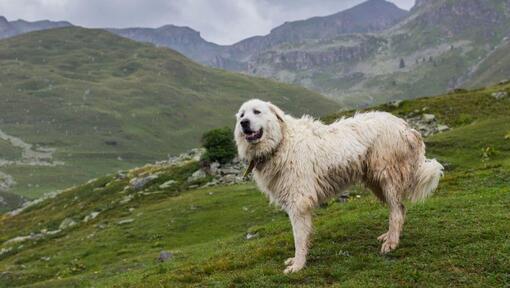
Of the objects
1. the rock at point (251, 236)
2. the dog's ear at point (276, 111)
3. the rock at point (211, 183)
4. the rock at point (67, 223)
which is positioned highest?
the dog's ear at point (276, 111)

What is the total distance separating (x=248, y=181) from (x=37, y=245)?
2098cm

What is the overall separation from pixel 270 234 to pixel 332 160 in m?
11.9

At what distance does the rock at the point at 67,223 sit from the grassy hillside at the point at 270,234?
53.8 inches

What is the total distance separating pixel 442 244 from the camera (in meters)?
14.8

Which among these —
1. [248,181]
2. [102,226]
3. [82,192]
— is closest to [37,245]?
[102,226]

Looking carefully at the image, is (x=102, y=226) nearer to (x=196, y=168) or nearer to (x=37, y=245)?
(x=37, y=245)

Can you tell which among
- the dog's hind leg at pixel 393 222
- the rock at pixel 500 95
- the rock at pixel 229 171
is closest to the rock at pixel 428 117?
the rock at pixel 500 95

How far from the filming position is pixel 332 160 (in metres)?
14.5

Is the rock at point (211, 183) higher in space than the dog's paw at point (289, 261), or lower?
lower

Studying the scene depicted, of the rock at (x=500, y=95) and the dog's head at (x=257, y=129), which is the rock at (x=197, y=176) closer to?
the rock at (x=500, y=95)

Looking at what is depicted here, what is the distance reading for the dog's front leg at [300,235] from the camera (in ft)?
45.4

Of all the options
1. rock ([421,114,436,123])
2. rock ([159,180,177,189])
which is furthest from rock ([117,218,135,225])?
rock ([421,114,436,123])

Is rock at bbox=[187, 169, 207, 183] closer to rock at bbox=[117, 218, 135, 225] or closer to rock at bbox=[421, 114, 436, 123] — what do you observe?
rock at bbox=[117, 218, 135, 225]

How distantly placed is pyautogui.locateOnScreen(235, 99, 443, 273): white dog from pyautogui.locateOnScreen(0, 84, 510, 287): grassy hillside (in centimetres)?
150
